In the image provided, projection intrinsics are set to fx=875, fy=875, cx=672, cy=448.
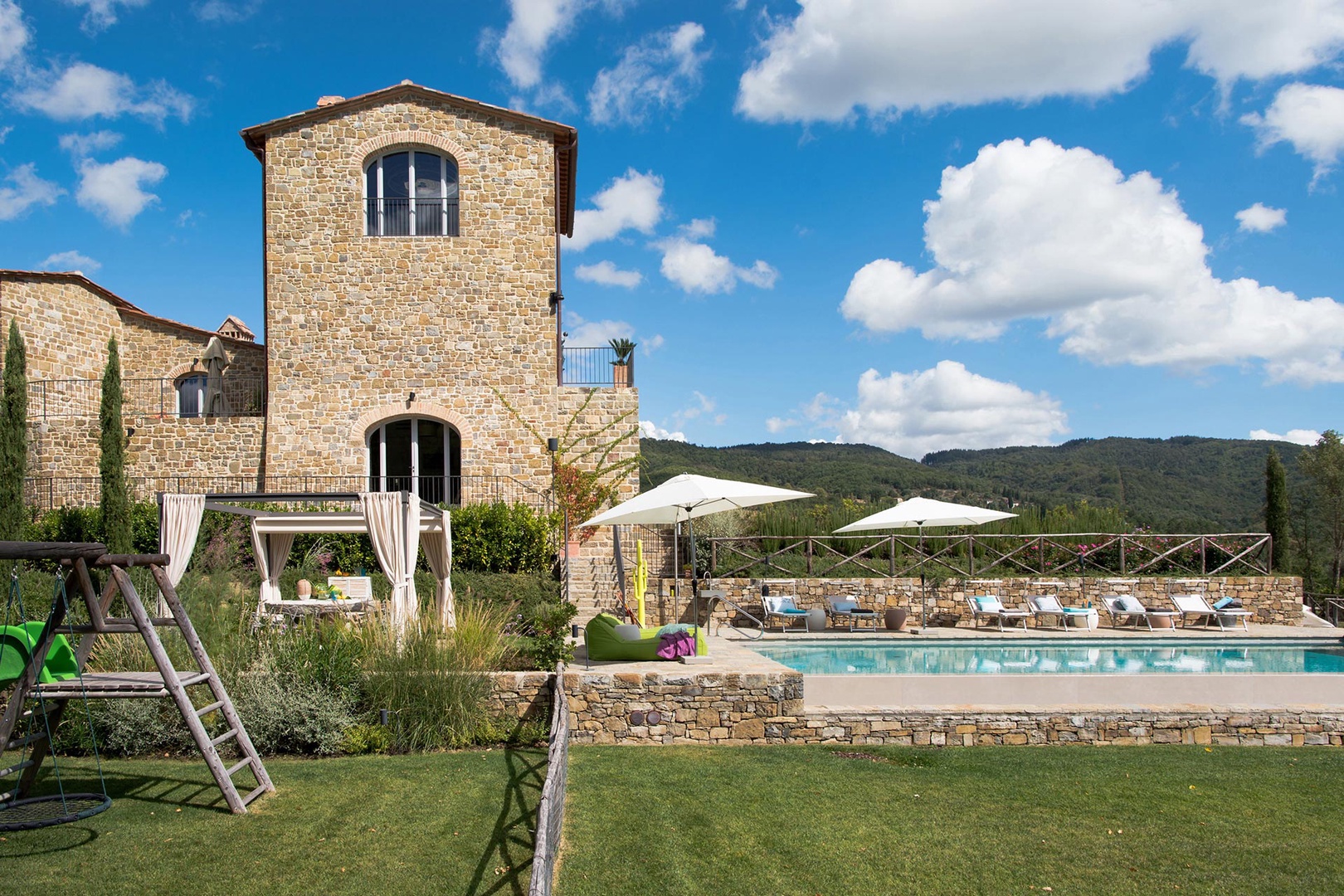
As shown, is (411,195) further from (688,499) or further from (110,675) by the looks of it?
(110,675)

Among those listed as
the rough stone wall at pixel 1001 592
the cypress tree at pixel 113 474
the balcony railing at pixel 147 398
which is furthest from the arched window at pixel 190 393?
Answer: the rough stone wall at pixel 1001 592

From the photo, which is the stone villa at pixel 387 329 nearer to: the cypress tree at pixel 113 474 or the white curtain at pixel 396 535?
the cypress tree at pixel 113 474

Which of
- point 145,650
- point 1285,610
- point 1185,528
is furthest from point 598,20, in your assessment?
point 1185,528

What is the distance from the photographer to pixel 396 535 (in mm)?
9758

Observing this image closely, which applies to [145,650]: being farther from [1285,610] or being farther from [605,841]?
[1285,610]

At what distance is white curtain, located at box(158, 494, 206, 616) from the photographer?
9570 millimetres

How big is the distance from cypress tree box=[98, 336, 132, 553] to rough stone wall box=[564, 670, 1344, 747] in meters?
10.0

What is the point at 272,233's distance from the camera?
1711 centimetres

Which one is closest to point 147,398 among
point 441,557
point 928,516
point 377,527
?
point 441,557

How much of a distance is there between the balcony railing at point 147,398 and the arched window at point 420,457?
2.64 meters

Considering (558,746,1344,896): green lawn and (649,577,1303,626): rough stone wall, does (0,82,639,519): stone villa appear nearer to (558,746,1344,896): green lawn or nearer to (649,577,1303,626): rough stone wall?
(649,577,1303,626): rough stone wall

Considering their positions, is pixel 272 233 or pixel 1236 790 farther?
pixel 272 233

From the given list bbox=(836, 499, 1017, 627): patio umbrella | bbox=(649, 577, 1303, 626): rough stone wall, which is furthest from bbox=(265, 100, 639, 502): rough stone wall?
bbox=(836, 499, 1017, 627): patio umbrella

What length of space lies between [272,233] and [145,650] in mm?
11768
